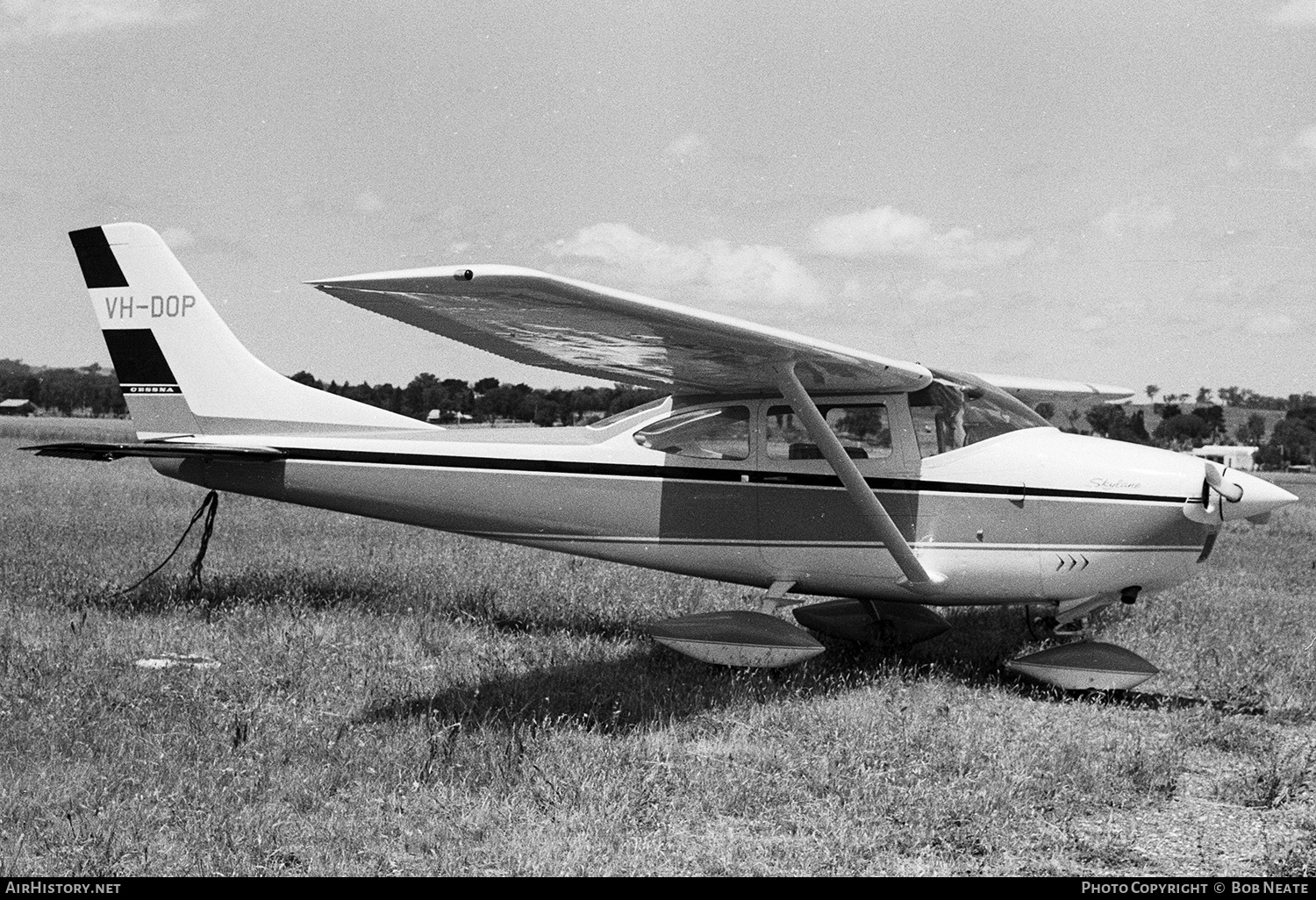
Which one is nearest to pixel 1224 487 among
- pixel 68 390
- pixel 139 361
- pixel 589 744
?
pixel 589 744

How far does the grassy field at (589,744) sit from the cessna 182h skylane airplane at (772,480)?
25.4 inches

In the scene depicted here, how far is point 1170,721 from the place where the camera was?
6.59 m

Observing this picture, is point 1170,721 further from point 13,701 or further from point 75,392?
point 75,392

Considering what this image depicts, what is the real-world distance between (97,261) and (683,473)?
537 centimetres

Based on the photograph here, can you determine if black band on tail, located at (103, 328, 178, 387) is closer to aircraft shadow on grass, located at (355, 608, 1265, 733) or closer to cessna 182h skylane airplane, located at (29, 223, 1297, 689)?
cessna 182h skylane airplane, located at (29, 223, 1297, 689)

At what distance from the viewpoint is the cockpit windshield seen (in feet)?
24.2

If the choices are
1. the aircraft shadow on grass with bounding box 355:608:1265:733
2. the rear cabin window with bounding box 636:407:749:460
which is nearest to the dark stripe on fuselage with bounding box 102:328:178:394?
the aircraft shadow on grass with bounding box 355:608:1265:733

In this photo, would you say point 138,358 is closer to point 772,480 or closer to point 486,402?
point 772,480


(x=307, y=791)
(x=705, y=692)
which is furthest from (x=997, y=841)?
(x=307, y=791)

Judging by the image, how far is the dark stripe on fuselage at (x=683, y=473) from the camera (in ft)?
23.2

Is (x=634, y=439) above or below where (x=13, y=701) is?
above

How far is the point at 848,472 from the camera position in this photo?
693 cm

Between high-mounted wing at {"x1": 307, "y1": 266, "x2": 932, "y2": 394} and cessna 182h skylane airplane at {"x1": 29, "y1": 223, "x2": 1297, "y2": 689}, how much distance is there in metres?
0.03
